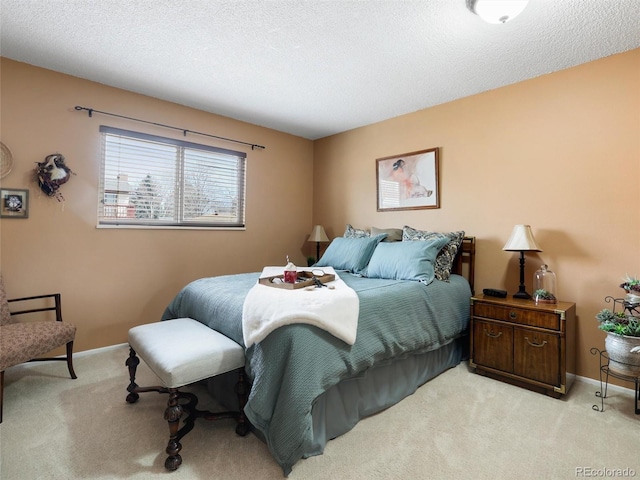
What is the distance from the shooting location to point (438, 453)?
166cm

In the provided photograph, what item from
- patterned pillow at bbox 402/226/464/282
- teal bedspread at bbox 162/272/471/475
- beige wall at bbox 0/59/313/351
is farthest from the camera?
patterned pillow at bbox 402/226/464/282

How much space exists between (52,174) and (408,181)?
3446mm

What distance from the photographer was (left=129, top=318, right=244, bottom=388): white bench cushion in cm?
161

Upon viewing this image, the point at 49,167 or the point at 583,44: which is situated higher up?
the point at 583,44

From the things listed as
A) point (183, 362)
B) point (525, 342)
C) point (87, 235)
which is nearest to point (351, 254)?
point (525, 342)

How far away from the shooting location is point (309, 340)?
1.62m

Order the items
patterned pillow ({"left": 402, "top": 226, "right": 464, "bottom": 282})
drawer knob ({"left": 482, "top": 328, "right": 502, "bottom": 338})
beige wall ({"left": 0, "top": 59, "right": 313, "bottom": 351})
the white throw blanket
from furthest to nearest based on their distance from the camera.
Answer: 1. patterned pillow ({"left": 402, "top": 226, "right": 464, "bottom": 282})
2. beige wall ({"left": 0, "top": 59, "right": 313, "bottom": 351})
3. drawer knob ({"left": 482, "top": 328, "right": 502, "bottom": 338})
4. the white throw blanket

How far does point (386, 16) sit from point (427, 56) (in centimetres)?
62

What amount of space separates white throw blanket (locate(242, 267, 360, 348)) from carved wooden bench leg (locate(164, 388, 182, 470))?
1.46ft

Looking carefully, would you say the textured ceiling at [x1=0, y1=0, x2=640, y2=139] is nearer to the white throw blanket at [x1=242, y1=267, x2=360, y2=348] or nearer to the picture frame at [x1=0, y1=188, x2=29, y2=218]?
the picture frame at [x1=0, y1=188, x2=29, y2=218]

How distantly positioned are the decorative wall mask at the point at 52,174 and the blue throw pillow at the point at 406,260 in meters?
2.82

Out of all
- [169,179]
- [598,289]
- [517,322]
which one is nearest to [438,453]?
[517,322]

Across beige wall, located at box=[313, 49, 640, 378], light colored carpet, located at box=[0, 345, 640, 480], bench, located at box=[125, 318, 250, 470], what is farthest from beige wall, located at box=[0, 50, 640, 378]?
bench, located at box=[125, 318, 250, 470]

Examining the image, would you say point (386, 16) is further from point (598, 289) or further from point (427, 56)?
point (598, 289)
